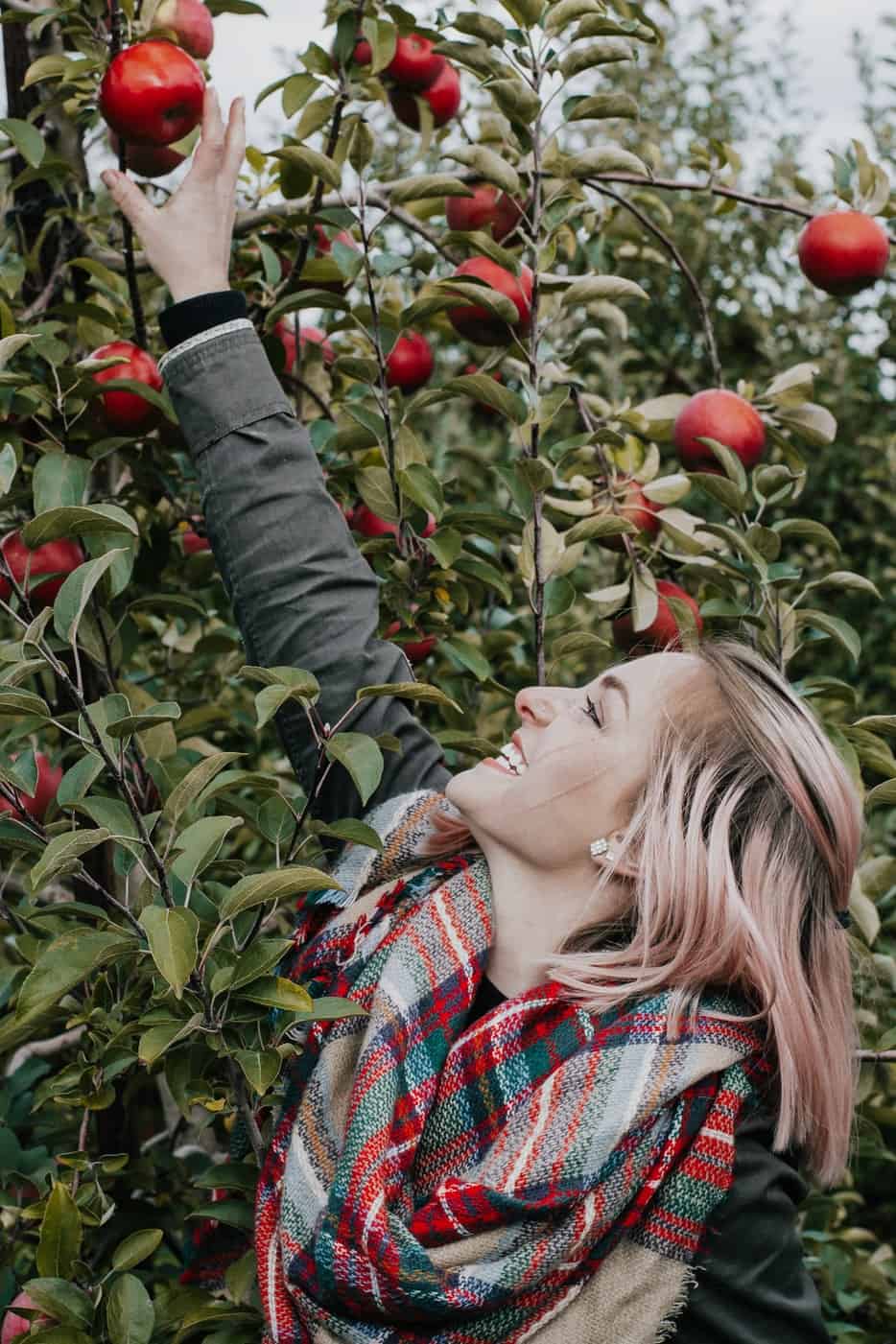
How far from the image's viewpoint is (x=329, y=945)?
51.1 inches

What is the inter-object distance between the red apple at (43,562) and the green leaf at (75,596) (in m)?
0.31

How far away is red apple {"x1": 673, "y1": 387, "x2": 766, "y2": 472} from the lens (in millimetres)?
1720

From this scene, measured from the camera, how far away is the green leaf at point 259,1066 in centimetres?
105

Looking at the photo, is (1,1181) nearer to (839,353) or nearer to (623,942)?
(623,942)

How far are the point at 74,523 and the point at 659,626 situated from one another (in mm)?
773

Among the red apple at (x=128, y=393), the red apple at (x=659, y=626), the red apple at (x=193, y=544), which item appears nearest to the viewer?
the red apple at (x=128, y=393)

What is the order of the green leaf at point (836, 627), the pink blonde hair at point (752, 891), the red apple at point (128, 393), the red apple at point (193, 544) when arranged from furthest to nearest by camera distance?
the red apple at point (193, 544)
the green leaf at point (836, 627)
the red apple at point (128, 393)
the pink blonde hair at point (752, 891)

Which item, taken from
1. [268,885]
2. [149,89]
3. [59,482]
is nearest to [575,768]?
[268,885]

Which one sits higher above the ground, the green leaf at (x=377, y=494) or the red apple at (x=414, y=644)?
the green leaf at (x=377, y=494)

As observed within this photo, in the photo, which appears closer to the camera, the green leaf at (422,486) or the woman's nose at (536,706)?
the woman's nose at (536,706)

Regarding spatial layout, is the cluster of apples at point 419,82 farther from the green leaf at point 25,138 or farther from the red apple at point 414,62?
the green leaf at point 25,138

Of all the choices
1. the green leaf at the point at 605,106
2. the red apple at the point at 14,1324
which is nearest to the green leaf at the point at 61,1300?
the red apple at the point at 14,1324

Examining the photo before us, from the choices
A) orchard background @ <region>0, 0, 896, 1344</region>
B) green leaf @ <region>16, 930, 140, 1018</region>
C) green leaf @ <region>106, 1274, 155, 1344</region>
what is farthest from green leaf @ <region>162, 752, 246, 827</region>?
green leaf @ <region>106, 1274, 155, 1344</region>

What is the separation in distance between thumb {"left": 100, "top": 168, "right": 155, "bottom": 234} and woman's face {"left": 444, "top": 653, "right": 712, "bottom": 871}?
0.58 m
